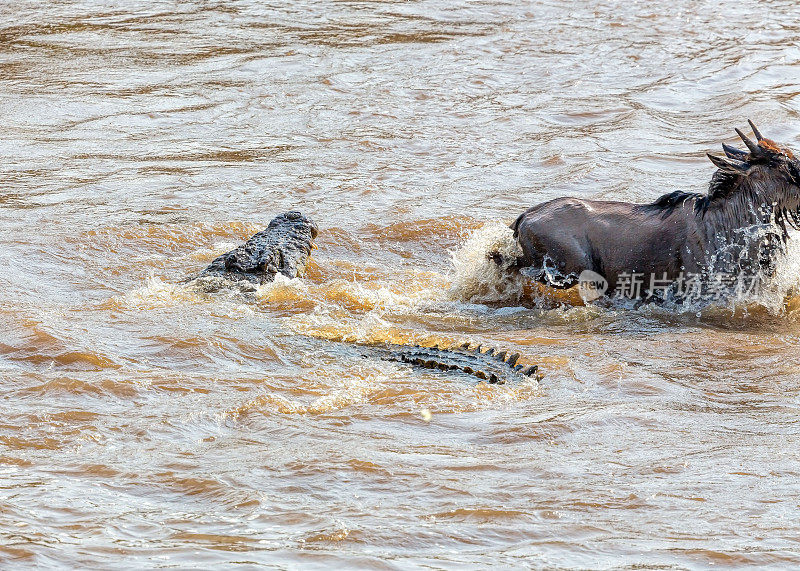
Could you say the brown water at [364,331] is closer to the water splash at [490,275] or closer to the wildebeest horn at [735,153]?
the water splash at [490,275]

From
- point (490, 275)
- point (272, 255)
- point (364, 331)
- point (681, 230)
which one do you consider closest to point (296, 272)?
point (272, 255)

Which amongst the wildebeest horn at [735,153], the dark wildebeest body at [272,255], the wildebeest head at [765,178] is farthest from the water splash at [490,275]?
the wildebeest horn at [735,153]

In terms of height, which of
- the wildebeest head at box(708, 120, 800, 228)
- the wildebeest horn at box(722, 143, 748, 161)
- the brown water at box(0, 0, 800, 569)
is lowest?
the brown water at box(0, 0, 800, 569)

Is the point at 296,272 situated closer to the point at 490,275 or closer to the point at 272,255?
the point at 272,255

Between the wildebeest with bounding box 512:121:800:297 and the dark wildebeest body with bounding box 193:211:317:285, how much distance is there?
70.7 inches

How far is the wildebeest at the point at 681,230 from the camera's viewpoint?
7574 mm

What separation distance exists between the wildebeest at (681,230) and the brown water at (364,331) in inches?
12.9

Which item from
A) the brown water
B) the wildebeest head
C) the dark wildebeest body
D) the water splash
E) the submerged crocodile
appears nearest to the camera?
the brown water

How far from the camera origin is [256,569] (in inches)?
161

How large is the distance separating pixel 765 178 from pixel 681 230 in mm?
650

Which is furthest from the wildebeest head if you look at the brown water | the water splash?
the water splash

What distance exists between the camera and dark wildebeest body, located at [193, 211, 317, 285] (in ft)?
27.3

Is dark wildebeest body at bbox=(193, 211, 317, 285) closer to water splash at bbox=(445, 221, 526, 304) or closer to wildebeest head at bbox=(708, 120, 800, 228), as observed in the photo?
water splash at bbox=(445, 221, 526, 304)

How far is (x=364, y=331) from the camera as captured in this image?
7.52 meters
